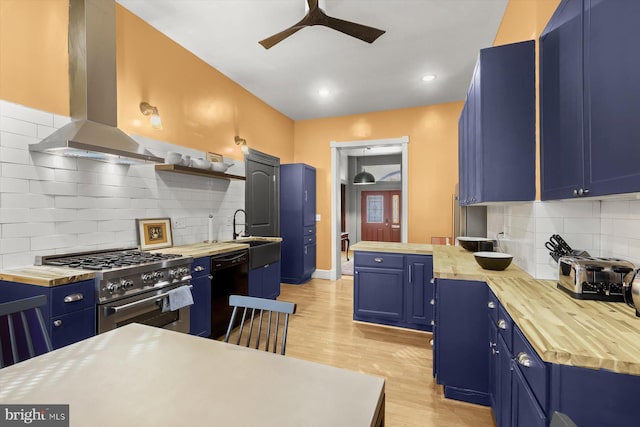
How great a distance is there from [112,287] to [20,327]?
1.53 feet

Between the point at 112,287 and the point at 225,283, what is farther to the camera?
the point at 225,283

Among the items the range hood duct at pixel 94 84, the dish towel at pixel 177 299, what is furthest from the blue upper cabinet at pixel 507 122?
the range hood duct at pixel 94 84

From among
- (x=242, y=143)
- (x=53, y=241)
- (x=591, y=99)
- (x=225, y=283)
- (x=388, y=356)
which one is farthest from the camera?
(x=242, y=143)

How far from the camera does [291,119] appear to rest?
5.92 meters

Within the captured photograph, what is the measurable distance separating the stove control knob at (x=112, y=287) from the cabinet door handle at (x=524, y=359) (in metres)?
2.34

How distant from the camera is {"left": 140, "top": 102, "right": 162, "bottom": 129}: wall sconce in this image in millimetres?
2902

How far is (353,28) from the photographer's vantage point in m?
2.45

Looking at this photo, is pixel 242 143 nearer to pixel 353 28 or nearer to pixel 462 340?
pixel 353 28

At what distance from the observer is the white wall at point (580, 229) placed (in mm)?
1560

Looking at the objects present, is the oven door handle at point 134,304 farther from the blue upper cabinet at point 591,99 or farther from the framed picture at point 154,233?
the blue upper cabinet at point 591,99

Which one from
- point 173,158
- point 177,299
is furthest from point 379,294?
point 173,158

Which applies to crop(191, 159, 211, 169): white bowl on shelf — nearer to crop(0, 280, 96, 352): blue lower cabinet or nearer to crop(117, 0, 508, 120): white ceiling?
crop(117, 0, 508, 120): white ceiling

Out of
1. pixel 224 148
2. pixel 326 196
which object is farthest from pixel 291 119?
pixel 224 148

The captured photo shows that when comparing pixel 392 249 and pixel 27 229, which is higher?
pixel 27 229
